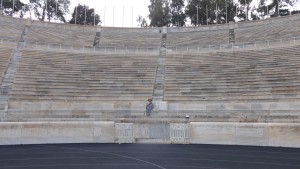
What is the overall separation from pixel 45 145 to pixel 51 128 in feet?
3.13

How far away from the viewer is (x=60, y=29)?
1394 inches

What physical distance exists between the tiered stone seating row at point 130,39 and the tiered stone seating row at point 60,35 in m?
1.48

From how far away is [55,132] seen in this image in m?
15.4

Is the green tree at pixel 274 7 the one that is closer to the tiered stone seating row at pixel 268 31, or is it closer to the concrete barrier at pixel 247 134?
the tiered stone seating row at pixel 268 31

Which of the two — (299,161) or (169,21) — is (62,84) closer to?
(299,161)

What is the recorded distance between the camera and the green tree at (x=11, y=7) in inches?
1846

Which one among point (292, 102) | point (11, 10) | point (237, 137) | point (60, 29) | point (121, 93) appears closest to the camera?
point (237, 137)

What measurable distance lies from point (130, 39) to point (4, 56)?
42.0 feet

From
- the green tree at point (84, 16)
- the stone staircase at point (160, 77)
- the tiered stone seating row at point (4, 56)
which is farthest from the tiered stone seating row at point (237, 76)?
the green tree at point (84, 16)

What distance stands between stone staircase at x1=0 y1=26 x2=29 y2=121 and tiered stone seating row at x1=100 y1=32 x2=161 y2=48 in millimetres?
8268

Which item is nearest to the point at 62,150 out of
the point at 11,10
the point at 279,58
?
the point at 279,58

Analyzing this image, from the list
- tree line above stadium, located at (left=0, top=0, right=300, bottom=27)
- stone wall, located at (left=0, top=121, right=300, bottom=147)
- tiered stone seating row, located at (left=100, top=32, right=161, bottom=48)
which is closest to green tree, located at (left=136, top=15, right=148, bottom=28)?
tree line above stadium, located at (left=0, top=0, right=300, bottom=27)

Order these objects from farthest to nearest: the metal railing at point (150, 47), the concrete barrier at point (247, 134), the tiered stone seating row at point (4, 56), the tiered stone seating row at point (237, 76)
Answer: the metal railing at point (150, 47)
the tiered stone seating row at point (4, 56)
the tiered stone seating row at point (237, 76)
the concrete barrier at point (247, 134)

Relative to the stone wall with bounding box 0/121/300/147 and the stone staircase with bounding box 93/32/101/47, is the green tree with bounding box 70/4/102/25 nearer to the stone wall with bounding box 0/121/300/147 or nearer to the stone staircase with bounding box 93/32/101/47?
the stone staircase with bounding box 93/32/101/47
